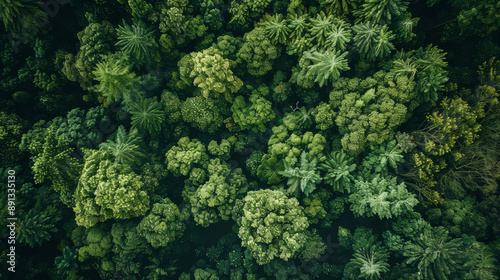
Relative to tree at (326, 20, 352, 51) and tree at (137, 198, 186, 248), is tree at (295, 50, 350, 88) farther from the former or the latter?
tree at (137, 198, 186, 248)

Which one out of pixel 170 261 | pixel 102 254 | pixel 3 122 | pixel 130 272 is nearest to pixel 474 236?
pixel 170 261

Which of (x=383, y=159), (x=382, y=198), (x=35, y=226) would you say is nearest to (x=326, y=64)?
(x=383, y=159)

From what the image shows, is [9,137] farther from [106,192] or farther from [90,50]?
[106,192]

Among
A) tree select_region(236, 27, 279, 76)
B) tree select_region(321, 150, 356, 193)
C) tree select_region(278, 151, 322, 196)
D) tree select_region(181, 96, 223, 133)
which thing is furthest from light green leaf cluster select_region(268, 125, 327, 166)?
tree select_region(181, 96, 223, 133)

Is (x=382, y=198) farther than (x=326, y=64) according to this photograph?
No

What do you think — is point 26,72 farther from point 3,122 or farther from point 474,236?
point 474,236

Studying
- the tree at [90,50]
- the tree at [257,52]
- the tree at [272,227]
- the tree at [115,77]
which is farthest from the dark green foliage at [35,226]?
the tree at [257,52]
